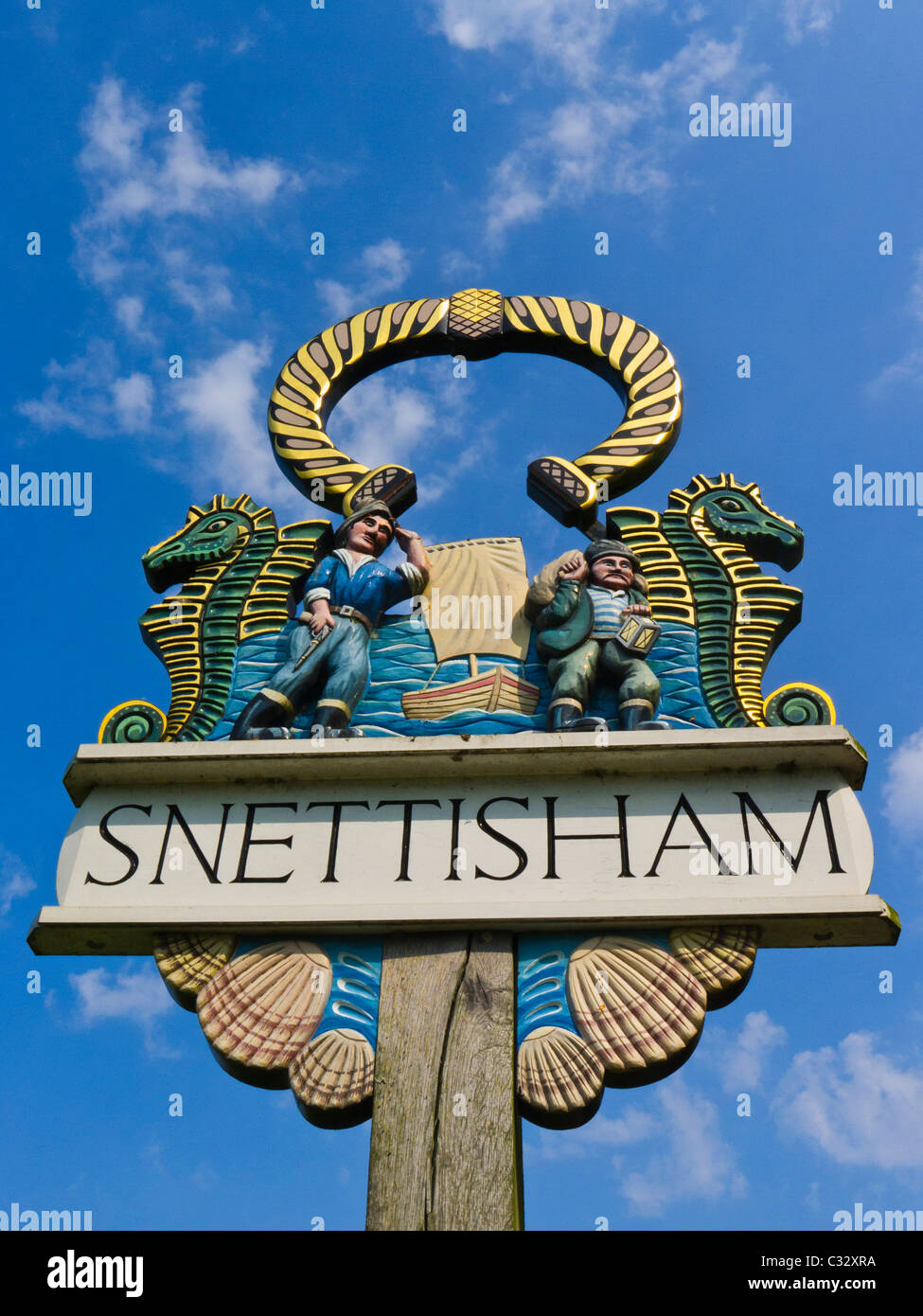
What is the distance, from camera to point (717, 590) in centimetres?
720

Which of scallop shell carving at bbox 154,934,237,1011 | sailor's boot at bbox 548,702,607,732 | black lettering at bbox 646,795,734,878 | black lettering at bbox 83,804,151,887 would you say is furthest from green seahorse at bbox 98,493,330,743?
black lettering at bbox 646,795,734,878

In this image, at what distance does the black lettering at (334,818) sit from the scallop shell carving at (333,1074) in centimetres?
68

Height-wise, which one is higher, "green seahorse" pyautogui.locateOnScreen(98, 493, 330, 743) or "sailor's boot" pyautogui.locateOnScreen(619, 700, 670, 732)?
"green seahorse" pyautogui.locateOnScreen(98, 493, 330, 743)

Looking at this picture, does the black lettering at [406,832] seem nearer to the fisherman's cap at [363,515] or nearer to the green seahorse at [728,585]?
the green seahorse at [728,585]

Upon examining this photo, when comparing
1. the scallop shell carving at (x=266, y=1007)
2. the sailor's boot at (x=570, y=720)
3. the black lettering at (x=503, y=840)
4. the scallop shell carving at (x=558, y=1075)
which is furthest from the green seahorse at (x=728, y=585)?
the scallop shell carving at (x=266, y=1007)

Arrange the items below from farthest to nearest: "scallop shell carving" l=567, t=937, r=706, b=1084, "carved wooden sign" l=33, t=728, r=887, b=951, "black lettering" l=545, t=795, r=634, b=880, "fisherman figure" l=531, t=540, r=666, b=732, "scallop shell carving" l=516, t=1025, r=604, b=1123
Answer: "fisherman figure" l=531, t=540, r=666, b=732, "black lettering" l=545, t=795, r=634, b=880, "carved wooden sign" l=33, t=728, r=887, b=951, "scallop shell carving" l=567, t=937, r=706, b=1084, "scallop shell carving" l=516, t=1025, r=604, b=1123

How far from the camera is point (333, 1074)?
5.54 metres

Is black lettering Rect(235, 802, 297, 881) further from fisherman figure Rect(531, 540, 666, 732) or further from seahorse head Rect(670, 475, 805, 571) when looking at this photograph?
seahorse head Rect(670, 475, 805, 571)

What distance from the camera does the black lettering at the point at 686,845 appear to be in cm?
595

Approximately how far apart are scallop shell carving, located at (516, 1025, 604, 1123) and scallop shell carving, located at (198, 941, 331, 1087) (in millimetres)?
835

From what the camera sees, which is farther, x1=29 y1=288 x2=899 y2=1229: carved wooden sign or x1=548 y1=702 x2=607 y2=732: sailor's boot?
x1=548 y1=702 x2=607 y2=732: sailor's boot

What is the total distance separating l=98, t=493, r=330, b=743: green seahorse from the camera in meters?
6.89
